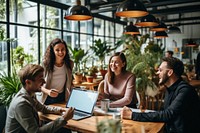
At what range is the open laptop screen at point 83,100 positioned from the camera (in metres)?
2.12

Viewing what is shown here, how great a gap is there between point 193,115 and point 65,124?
110cm

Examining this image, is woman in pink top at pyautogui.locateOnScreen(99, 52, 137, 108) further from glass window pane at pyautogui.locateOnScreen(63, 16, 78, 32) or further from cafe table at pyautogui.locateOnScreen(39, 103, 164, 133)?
glass window pane at pyautogui.locateOnScreen(63, 16, 78, 32)

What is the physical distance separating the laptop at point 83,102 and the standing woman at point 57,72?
18.4 inches

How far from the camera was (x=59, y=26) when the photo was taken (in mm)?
6379

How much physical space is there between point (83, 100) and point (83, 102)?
20mm

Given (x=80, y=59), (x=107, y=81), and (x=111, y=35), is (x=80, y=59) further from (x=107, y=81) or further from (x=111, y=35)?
(x=111, y=35)

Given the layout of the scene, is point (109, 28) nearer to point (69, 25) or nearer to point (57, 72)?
point (69, 25)

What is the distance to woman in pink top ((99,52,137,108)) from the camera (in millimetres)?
2590

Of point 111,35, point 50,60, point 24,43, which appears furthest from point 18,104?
point 111,35

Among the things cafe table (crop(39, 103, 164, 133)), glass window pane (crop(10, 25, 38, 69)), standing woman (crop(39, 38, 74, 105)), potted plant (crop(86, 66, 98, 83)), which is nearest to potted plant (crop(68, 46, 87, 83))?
potted plant (crop(86, 66, 98, 83))

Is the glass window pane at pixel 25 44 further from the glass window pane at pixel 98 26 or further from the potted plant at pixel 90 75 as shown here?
the glass window pane at pixel 98 26

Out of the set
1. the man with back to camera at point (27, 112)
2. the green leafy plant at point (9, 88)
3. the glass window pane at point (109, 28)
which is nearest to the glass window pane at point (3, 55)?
the green leafy plant at point (9, 88)

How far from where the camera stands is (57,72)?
284cm

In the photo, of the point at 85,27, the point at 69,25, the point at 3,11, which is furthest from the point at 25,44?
the point at 85,27
